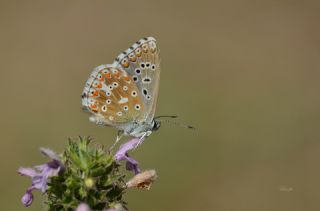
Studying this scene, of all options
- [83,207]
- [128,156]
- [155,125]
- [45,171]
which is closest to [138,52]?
[155,125]

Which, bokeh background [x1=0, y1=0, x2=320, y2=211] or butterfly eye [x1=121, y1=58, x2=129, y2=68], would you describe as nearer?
butterfly eye [x1=121, y1=58, x2=129, y2=68]

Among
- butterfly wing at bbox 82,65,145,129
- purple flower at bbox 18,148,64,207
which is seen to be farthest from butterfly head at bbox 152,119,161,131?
purple flower at bbox 18,148,64,207

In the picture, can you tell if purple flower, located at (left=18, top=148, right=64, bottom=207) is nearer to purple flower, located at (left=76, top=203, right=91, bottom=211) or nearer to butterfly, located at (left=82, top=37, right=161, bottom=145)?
purple flower, located at (left=76, top=203, right=91, bottom=211)

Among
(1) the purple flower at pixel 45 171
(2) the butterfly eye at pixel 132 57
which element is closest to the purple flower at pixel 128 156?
(1) the purple flower at pixel 45 171

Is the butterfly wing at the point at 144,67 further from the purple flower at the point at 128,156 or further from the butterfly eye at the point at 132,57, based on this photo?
A: the purple flower at the point at 128,156

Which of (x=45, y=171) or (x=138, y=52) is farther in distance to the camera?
(x=138, y=52)

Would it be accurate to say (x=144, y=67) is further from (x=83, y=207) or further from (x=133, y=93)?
(x=83, y=207)
